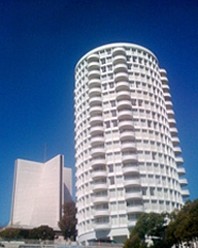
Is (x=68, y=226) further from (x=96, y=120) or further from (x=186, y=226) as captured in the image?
(x=186, y=226)

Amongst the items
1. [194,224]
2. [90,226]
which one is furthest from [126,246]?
[90,226]

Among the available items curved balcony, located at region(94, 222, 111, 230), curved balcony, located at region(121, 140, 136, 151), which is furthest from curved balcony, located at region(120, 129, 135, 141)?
curved balcony, located at region(94, 222, 111, 230)

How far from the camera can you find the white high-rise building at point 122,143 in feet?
228

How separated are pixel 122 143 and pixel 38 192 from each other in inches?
Answer: 1701

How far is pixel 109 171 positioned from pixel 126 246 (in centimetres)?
2596

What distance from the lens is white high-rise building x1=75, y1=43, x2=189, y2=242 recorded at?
6956cm

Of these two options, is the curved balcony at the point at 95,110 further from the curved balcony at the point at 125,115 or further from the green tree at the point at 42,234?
the green tree at the point at 42,234

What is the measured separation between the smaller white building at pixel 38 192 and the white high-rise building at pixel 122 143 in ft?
71.2

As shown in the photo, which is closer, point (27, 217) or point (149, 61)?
point (149, 61)

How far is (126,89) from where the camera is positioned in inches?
3145

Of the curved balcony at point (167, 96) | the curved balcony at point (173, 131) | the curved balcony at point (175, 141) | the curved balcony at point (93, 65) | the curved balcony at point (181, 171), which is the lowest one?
the curved balcony at point (181, 171)

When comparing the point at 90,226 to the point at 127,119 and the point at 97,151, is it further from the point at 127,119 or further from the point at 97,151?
the point at 127,119

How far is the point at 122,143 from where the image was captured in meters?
74.7

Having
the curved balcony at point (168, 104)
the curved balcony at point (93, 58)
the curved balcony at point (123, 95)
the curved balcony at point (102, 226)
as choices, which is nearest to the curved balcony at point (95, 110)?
the curved balcony at point (123, 95)
